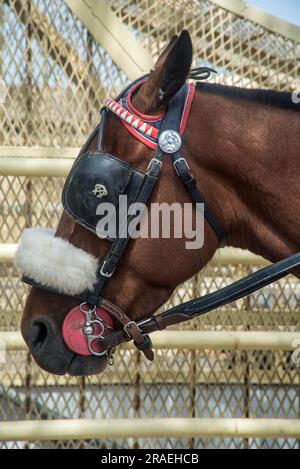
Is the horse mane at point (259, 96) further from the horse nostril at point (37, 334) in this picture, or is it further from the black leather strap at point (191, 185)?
the horse nostril at point (37, 334)

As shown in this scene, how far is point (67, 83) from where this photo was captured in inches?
132

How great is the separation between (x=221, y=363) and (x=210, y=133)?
1.73m

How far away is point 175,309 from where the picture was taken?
7.02 ft

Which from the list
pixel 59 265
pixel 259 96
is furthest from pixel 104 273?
pixel 259 96

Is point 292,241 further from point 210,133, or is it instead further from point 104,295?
point 104,295

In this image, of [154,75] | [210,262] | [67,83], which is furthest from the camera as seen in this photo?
[67,83]

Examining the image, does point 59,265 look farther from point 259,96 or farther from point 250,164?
point 259,96

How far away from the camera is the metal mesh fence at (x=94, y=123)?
3338mm

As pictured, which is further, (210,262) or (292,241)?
(210,262)

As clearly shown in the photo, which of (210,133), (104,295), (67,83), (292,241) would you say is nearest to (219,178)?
(210,133)

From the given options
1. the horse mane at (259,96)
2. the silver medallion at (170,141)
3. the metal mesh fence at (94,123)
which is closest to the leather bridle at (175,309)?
the silver medallion at (170,141)

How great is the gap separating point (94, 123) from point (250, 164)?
1493 mm

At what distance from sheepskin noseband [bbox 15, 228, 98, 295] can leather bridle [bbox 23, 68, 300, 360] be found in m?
0.02

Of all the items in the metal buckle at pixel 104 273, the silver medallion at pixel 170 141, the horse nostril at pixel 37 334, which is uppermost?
the silver medallion at pixel 170 141
